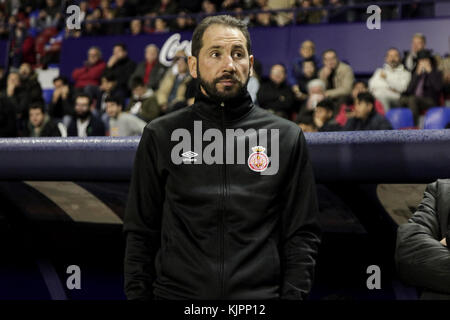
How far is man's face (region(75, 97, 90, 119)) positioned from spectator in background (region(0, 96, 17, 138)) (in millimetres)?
1420

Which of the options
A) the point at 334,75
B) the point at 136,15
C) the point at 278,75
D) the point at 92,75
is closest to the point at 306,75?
the point at 334,75

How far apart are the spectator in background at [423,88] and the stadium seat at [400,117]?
0.25 meters

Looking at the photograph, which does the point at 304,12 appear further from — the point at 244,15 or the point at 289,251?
the point at 289,251

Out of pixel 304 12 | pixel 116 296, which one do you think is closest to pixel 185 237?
pixel 116 296

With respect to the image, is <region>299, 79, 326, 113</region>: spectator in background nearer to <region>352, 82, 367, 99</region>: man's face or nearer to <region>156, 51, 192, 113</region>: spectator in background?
<region>352, 82, 367, 99</region>: man's face

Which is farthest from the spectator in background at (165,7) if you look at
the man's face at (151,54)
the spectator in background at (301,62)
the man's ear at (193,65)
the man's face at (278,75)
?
the man's ear at (193,65)

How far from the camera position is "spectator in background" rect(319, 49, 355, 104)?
8.01 m

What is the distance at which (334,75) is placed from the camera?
8.15 m

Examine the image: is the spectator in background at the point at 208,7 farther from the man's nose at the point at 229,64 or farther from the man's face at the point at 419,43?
the man's nose at the point at 229,64

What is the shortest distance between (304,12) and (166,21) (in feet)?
8.53

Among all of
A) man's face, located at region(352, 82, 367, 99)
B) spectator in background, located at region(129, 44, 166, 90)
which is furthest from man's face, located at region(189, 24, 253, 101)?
spectator in background, located at region(129, 44, 166, 90)

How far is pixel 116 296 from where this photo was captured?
3027 millimetres

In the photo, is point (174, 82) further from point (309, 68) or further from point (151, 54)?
point (309, 68)

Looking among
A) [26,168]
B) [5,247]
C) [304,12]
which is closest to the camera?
[26,168]
